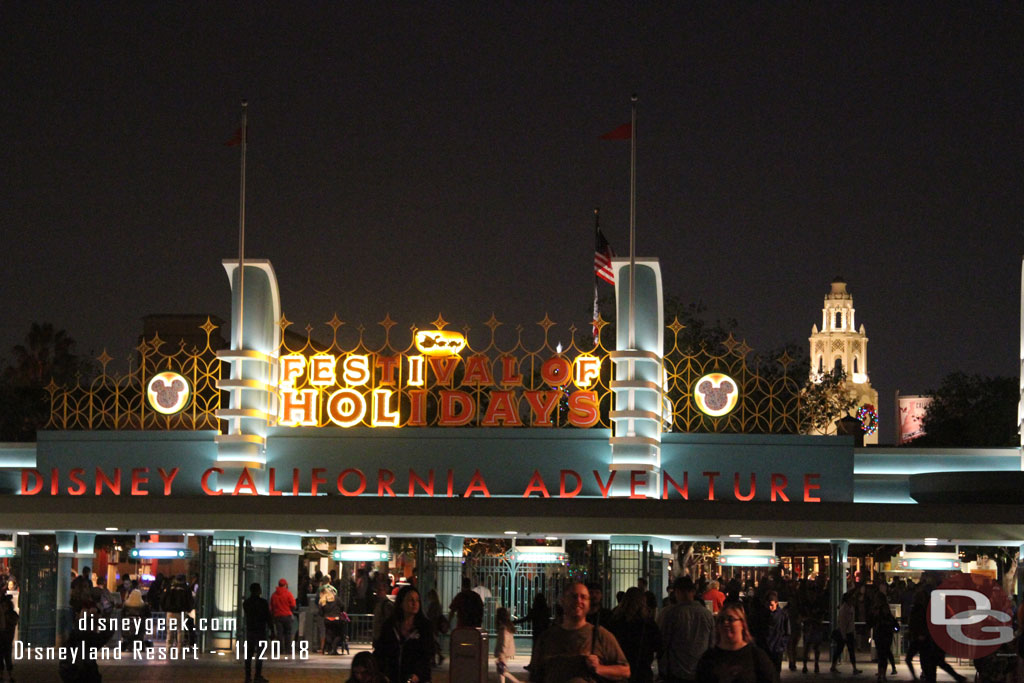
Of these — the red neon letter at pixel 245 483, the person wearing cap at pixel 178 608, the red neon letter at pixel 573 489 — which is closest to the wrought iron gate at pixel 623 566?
the red neon letter at pixel 573 489

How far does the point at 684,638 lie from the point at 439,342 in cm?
1958

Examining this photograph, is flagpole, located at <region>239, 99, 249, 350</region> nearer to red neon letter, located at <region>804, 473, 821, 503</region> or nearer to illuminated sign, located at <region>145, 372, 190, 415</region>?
illuminated sign, located at <region>145, 372, 190, 415</region>

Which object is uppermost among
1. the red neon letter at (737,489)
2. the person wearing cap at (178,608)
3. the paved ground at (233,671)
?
the red neon letter at (737,489)

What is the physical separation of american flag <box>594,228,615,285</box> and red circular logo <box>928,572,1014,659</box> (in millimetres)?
10388

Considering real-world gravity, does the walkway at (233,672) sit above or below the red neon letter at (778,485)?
below

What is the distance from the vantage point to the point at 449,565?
3316 cm

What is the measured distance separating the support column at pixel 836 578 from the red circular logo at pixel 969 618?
451 centimetres

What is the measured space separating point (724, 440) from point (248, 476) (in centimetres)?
1002

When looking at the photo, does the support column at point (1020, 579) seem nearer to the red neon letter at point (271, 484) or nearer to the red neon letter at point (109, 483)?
the red neon letter at point (271, 484)

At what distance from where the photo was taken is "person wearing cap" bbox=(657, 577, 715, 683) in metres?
15.7

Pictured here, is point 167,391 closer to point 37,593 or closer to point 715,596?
point 37,593

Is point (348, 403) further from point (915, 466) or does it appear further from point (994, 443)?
point (994, 443)

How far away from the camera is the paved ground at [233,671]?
25734mm

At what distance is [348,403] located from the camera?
33.9 meters
